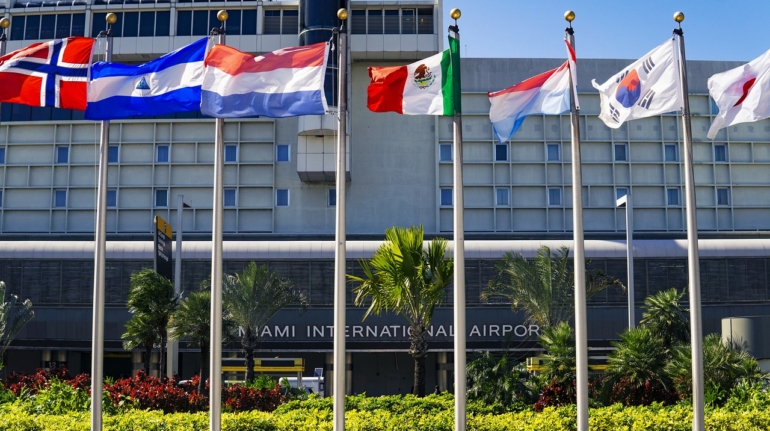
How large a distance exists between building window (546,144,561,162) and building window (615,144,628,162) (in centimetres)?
369

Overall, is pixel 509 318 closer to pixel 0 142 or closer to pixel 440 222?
pixel 440 222

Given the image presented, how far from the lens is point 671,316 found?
1227 inches

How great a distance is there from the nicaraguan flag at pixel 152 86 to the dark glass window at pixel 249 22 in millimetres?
37777

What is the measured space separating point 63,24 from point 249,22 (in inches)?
467

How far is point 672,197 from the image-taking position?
192 feet

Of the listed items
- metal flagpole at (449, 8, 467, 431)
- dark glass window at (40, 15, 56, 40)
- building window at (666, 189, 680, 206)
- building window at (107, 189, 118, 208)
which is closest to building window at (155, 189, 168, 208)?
building window at (107, 189, 118, 208)

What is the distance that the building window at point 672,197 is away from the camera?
192 ft

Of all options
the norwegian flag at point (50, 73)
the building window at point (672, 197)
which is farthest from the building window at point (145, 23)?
the norwegian flag at point (50, 73)

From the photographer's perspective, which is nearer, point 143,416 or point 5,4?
point 143,416

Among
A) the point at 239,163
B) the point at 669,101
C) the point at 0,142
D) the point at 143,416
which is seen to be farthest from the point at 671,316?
the point at 0,142

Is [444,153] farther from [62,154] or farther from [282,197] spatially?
[62,154]

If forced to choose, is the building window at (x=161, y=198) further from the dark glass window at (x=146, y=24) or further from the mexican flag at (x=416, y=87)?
the mexican flag at (x=416, y=87)

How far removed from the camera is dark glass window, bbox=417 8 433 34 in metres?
57.4

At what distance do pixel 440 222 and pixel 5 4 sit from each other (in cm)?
3063
